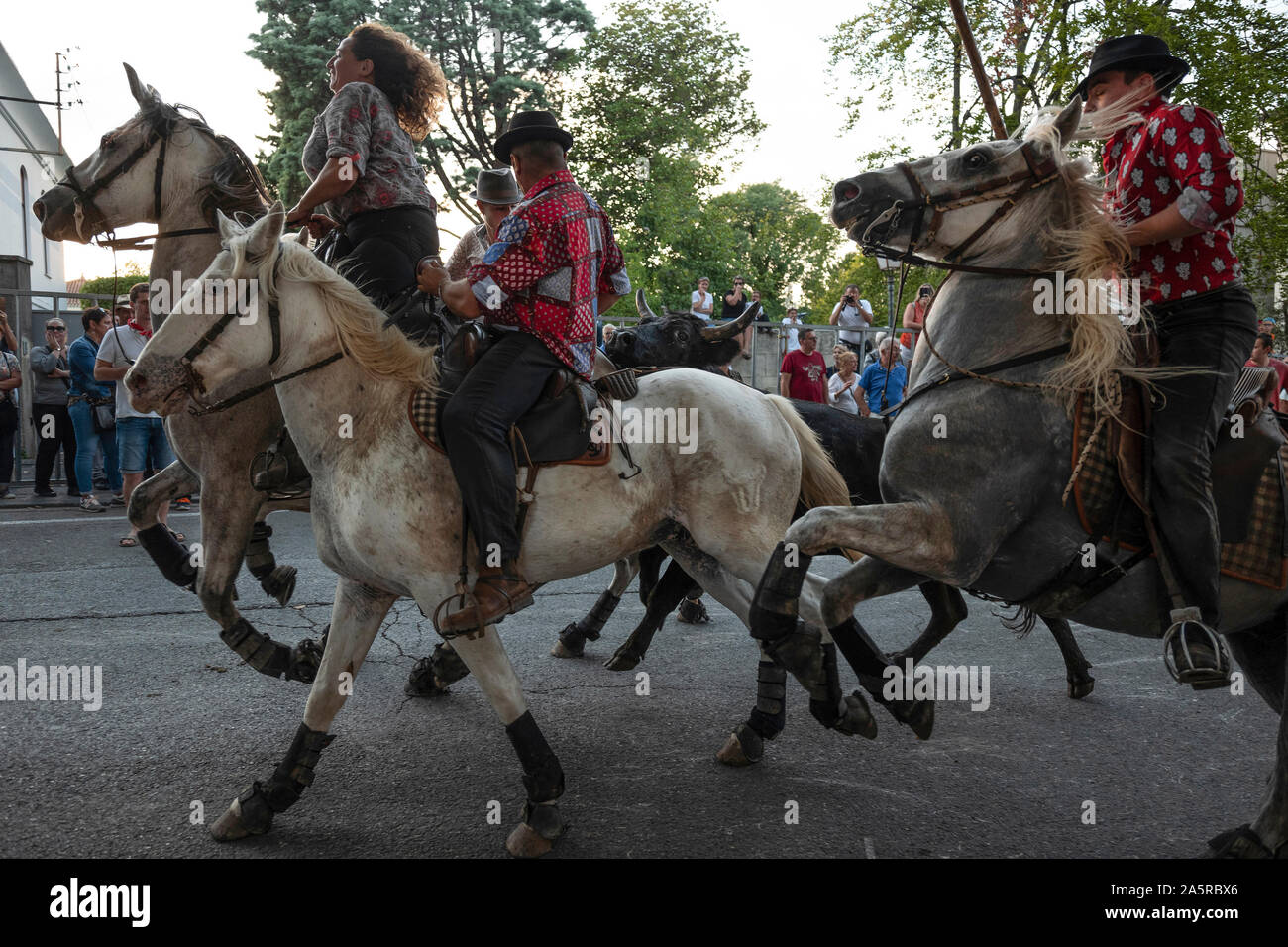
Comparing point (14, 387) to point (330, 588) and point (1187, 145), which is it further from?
point (1187, 145)

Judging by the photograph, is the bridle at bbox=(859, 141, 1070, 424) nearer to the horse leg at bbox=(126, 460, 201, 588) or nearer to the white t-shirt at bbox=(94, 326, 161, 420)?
the horse leg at bbox=(126, 460, 201, 588)

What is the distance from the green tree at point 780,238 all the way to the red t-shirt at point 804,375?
4389 cm

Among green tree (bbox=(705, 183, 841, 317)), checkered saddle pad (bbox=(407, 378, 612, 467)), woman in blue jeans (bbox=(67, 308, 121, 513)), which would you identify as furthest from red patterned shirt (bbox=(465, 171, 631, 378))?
green tree (bbox=(705, 183, 841, 317))

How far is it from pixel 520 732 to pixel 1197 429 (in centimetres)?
247

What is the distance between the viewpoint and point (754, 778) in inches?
168

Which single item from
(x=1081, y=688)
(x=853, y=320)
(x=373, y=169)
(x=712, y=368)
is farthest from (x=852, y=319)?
(x=373, y=169)

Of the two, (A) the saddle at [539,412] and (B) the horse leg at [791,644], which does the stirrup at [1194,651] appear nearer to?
(B) the horse leg at [791,644]

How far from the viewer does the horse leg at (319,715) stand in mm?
3590

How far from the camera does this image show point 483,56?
26.3 meters

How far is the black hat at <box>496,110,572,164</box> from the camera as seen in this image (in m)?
3.82

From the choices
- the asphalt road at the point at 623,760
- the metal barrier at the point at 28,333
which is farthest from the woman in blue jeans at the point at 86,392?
the asphalt road at the point at 623,760

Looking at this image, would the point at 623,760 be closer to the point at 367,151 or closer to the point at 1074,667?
the point at 1074,667
